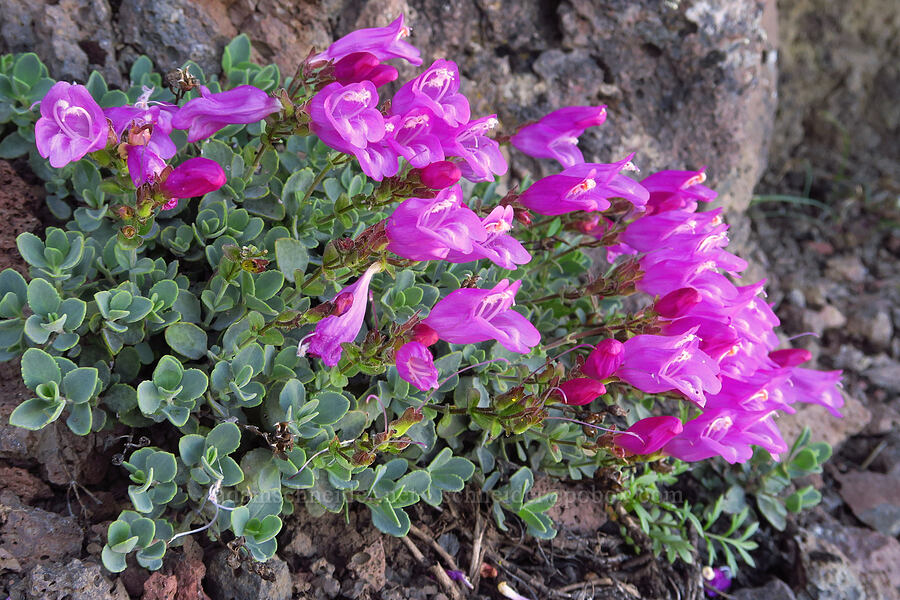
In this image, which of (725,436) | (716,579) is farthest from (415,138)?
(716,579)

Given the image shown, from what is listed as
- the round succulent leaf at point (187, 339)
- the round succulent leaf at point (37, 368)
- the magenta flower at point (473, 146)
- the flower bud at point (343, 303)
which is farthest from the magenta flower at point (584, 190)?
the round succulent leaf at point (37, 368)

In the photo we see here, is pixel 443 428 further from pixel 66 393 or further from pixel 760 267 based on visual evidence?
pixel 760 267

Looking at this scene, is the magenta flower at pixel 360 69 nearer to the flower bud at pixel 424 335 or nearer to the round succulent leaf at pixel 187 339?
the flower bud at pixel 424 335

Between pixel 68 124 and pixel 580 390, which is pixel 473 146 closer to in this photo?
pixel 580 390

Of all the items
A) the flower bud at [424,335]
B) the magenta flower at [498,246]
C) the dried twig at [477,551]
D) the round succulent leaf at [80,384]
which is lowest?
the dried twig at [477,551]

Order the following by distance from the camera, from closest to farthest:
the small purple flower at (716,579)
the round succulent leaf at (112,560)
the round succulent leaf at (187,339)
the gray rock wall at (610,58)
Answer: the round succulent leaf at (112,560) < the round succulent leaf at (187,339) < the small purple flower at (716,579) < the gray rock wall at (610,58)

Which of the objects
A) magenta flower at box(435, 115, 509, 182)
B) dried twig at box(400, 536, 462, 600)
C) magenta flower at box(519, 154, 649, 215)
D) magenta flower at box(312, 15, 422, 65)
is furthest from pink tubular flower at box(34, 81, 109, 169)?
dried twig at box(400, 536, 462, 600)

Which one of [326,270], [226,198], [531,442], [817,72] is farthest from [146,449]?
[817,72]
